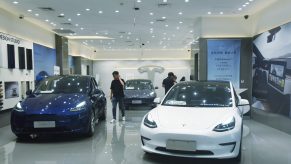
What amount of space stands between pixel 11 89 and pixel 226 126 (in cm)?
724

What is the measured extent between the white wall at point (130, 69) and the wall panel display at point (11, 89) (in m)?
13.9

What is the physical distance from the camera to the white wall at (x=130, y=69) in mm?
23312

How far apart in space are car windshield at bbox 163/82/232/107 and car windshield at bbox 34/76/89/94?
7.79 ft

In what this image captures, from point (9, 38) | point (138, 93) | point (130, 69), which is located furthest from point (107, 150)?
point (130, 69)

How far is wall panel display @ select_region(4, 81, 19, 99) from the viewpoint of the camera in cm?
869

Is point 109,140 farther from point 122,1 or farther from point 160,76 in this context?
point 160,76

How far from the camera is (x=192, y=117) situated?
13.9 ft

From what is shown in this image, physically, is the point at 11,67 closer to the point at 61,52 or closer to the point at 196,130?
the point at 61,52

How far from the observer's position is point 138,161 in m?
4.43

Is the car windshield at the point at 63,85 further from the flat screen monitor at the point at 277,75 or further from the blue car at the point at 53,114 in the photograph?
the flat screen monitor at the point at 277,75

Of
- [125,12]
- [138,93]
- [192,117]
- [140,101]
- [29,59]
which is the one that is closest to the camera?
[192,117]

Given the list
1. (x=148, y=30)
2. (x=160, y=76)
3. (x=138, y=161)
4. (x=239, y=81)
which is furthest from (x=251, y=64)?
(x=160, y=76)

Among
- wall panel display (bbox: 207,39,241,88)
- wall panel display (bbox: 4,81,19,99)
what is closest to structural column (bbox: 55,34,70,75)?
wall panel display (bbox: 4,81,19,99)

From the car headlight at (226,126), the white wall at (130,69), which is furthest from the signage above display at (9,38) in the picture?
the white wall at (130,69)
